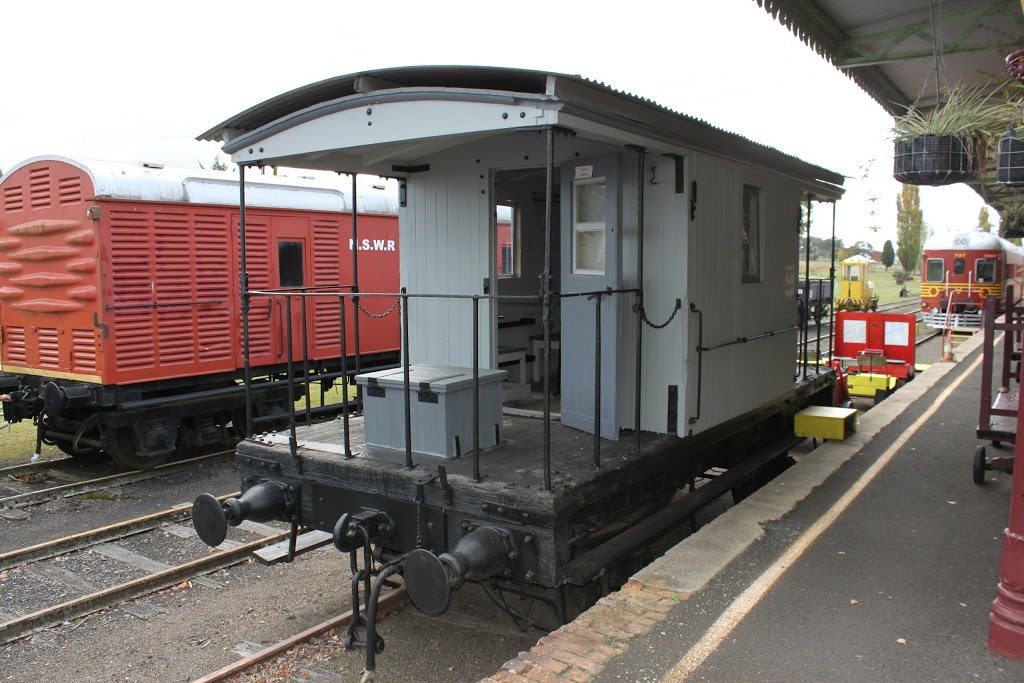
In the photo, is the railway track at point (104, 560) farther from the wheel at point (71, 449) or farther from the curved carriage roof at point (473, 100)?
the curved carriage roof at point (473, 100)

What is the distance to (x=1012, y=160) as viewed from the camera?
3.91m

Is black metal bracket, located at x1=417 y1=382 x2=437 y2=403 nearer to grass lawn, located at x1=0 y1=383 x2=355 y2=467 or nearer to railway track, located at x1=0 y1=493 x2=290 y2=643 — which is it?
railway track, located at x1=0 y1=493 x2=290 y2=643

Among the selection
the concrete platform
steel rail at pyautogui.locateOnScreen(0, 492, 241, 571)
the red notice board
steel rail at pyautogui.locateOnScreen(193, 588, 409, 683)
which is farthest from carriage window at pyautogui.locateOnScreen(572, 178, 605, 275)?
the red notice board

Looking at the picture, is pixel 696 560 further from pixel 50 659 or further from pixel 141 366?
pixel 141 366

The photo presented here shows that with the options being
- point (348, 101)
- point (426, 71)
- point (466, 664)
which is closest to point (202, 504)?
point (466, 664)

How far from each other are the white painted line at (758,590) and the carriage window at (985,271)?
23788mm

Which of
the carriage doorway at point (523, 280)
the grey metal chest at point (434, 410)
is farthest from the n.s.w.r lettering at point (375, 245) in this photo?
the grey metal chest at point (434, 410)

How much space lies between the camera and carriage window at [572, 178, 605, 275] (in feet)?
17.9

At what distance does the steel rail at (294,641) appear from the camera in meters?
4.57

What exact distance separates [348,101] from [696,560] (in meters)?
3.37

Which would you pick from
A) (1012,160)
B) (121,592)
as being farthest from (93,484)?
(1012,160)

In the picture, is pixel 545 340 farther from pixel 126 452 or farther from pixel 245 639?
pixel 126 452

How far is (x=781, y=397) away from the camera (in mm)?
7609

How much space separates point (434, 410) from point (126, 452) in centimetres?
576
